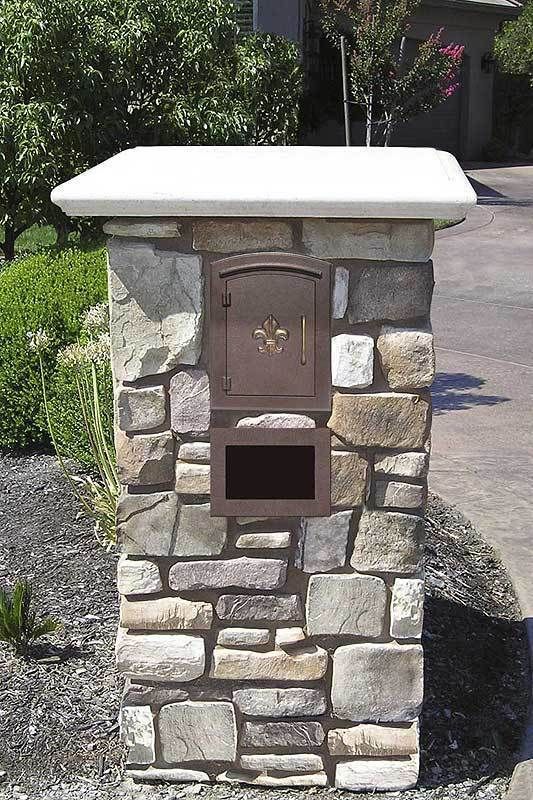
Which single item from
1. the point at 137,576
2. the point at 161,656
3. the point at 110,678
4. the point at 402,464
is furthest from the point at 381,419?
the point at 110,678

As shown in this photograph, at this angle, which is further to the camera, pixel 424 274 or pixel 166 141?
pixel 166 141

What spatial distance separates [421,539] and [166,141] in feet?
19.6

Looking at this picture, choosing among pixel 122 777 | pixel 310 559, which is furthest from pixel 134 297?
pixel 122 777

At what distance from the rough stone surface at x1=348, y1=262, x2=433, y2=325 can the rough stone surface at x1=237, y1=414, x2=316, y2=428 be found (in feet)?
1.00

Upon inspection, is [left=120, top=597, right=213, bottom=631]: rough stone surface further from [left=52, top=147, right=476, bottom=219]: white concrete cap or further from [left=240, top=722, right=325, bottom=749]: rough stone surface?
[left=52, top=147, right=476, bottom=219]: white concrete cap

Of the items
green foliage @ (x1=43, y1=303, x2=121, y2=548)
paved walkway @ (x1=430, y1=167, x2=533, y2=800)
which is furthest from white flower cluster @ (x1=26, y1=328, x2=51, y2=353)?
paved walkway @ (x1=430, y1=167, x2=533, y2=800)

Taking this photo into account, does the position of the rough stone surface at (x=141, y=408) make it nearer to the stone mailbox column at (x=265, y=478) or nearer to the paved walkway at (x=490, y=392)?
the stone mailbox column at (x=265, y=478)

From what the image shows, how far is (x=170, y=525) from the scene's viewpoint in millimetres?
3170

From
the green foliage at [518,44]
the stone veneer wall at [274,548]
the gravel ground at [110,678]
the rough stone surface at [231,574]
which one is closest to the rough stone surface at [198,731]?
the stone veneer wall at [274,548]

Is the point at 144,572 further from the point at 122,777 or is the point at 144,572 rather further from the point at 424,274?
the point at 424,274

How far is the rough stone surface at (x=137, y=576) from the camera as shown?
320cm

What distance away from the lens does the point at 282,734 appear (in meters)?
3.30

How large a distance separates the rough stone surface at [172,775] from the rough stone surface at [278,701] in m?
0.25

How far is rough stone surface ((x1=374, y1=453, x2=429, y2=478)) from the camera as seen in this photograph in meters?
3.11
